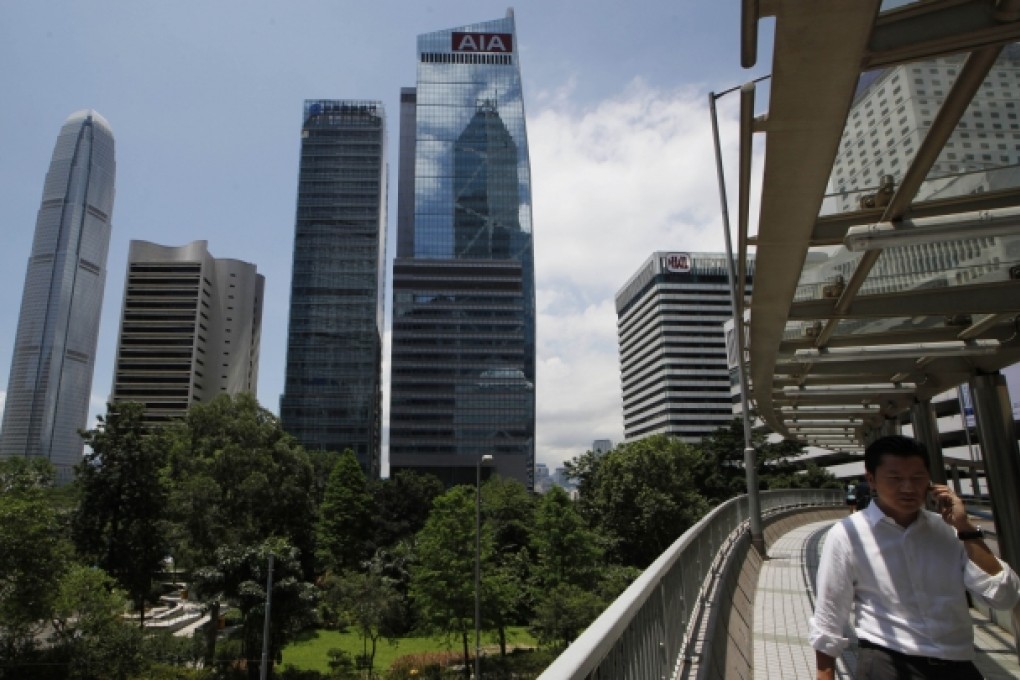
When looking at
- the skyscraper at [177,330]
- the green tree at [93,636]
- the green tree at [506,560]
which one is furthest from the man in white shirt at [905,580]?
the skyscraper at [177,330]

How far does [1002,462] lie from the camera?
8164 mm

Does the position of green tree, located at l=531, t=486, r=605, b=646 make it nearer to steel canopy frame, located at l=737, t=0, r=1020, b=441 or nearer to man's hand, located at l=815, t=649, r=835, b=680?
steel canopy frame, located at l=737, t=0, r=1020, b=441

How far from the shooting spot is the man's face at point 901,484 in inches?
98.5

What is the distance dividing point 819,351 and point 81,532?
121 ft

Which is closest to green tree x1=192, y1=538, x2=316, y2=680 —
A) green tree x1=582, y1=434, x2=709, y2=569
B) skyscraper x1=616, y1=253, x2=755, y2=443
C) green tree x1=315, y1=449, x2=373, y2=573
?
green tree x1=315, y1=449, x2=373, y2=573

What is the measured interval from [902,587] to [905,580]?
0.03 meters

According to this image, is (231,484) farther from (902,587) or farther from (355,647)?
(902,587)

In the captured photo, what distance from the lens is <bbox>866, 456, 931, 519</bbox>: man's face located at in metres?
2.50

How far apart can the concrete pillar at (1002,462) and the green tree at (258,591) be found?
2363 cm

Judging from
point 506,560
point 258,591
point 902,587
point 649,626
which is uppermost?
point 902,587

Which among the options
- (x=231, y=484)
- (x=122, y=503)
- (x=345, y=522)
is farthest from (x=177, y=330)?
(x=231, y=484)

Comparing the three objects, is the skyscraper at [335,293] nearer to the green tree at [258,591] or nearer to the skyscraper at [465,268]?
the skyscraper at [465,268]

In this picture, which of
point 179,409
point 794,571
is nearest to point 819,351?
point 794,571

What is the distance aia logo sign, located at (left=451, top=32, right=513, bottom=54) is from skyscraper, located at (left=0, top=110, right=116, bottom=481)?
114 metres
